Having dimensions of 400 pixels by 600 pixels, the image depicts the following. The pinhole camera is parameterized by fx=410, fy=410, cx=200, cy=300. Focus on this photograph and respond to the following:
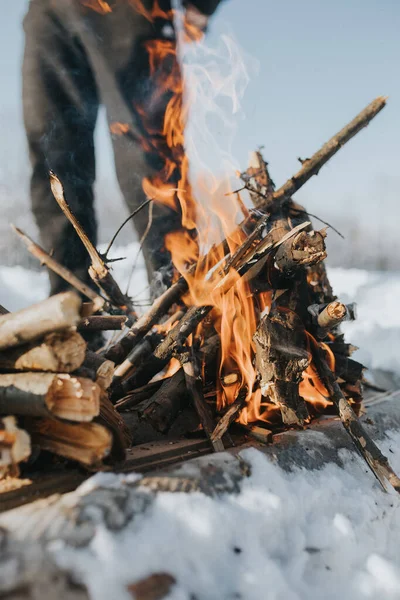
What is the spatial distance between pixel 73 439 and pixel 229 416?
109 cm

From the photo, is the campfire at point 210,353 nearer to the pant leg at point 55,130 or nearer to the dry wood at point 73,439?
the dry wood at point 73,439

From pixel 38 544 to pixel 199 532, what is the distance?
1.87 ft

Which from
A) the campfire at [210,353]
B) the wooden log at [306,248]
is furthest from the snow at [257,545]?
the wooden log at [306,248]

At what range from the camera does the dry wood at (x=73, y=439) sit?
1.77 m

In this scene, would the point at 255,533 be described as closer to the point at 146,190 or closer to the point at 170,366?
the point at 170,366

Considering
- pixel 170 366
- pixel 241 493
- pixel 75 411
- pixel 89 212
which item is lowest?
pixel 89 212

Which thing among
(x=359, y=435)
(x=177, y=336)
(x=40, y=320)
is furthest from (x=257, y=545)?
(x=177, y=336)

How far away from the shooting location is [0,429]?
159 cm

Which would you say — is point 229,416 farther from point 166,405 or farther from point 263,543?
point 263,543

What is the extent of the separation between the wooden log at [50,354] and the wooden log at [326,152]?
2.57 meters

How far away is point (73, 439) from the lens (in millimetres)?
1799

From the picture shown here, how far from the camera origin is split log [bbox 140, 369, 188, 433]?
260cm

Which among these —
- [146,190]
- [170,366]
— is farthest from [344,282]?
[170,366]

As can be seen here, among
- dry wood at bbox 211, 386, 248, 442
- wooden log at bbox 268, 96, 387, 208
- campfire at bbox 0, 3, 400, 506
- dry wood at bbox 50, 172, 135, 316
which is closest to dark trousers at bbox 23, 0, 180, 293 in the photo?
dry wood at bbox 50, 172, 135, 316
